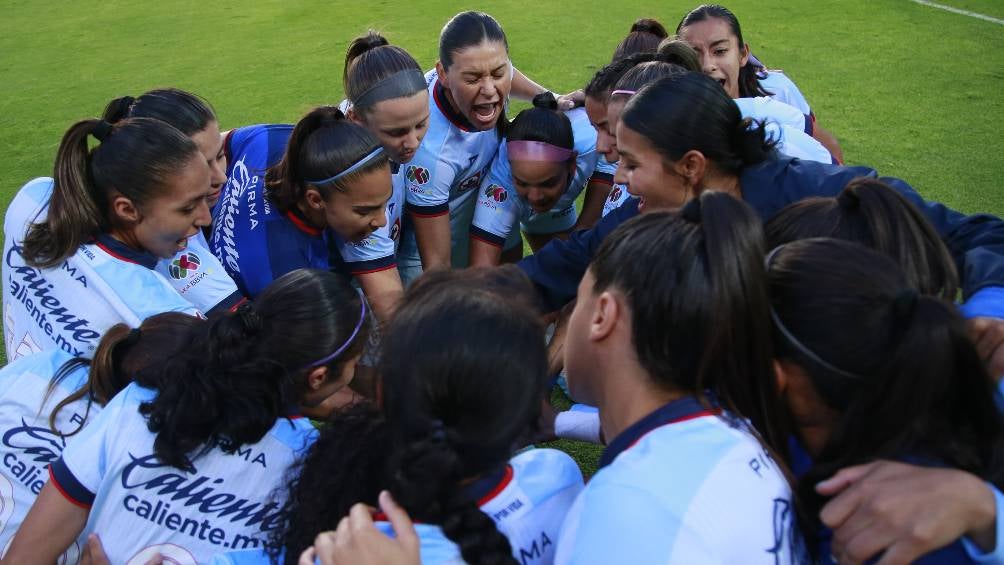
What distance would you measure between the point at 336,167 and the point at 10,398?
1174mm

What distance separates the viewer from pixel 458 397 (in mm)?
1335

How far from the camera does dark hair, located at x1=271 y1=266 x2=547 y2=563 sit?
1329 mm

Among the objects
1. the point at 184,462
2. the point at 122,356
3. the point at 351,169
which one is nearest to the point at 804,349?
the point at 184,462

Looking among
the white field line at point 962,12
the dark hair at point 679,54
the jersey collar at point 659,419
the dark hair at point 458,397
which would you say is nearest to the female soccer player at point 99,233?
the dark hair at point 458,397

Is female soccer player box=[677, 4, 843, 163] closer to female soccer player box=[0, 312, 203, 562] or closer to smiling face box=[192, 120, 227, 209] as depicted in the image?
smiling face box=[192, 120, 227, 209]

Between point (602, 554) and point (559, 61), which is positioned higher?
point (602, 554)

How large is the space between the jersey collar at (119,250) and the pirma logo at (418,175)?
1276 mm

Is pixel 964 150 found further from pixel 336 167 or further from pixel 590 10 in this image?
pixel 590 10

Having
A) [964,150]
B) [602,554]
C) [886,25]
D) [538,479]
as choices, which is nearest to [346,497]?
[538,479]

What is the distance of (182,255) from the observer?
264cm

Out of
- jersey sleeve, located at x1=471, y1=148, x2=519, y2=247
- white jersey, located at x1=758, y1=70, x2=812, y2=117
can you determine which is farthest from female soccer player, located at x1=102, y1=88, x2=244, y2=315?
white jersey, located at x1=758, y1=70, x2=812, y2=117

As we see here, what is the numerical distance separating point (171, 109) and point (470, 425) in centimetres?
207

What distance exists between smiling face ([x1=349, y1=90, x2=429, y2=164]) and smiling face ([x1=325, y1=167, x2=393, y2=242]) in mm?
337

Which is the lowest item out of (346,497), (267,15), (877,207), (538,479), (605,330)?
(267,15)
